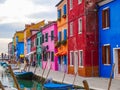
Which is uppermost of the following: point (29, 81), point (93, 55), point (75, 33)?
point (75, 33)

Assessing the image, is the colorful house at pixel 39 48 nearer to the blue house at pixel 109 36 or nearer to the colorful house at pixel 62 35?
the colorful house at pixel 62 35

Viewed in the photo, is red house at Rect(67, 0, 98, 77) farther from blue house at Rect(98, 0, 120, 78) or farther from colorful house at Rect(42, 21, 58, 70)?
colorful house at Rect(42, 21, 58, 70)

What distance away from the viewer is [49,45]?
5206 cm

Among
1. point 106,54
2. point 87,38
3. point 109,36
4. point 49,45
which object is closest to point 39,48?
point 49,45

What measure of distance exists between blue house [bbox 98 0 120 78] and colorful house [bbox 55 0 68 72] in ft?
29.5

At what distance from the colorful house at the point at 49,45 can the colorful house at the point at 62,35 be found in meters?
3.18

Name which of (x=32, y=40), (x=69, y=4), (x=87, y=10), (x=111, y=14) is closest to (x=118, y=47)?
(x=111, y=14)

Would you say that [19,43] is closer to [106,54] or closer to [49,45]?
[49,45]

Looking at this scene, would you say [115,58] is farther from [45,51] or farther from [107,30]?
[45,51]

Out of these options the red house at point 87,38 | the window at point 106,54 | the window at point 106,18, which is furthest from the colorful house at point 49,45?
the window at point 106,18

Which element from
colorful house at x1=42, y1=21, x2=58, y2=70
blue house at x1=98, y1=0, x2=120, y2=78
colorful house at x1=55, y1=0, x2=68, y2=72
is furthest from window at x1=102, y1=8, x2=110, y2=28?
colorful house at x1=42, y1=21, x2=58, y2=70

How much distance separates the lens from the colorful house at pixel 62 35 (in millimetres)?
40562

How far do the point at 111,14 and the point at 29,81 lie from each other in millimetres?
13703

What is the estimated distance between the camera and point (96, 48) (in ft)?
105
